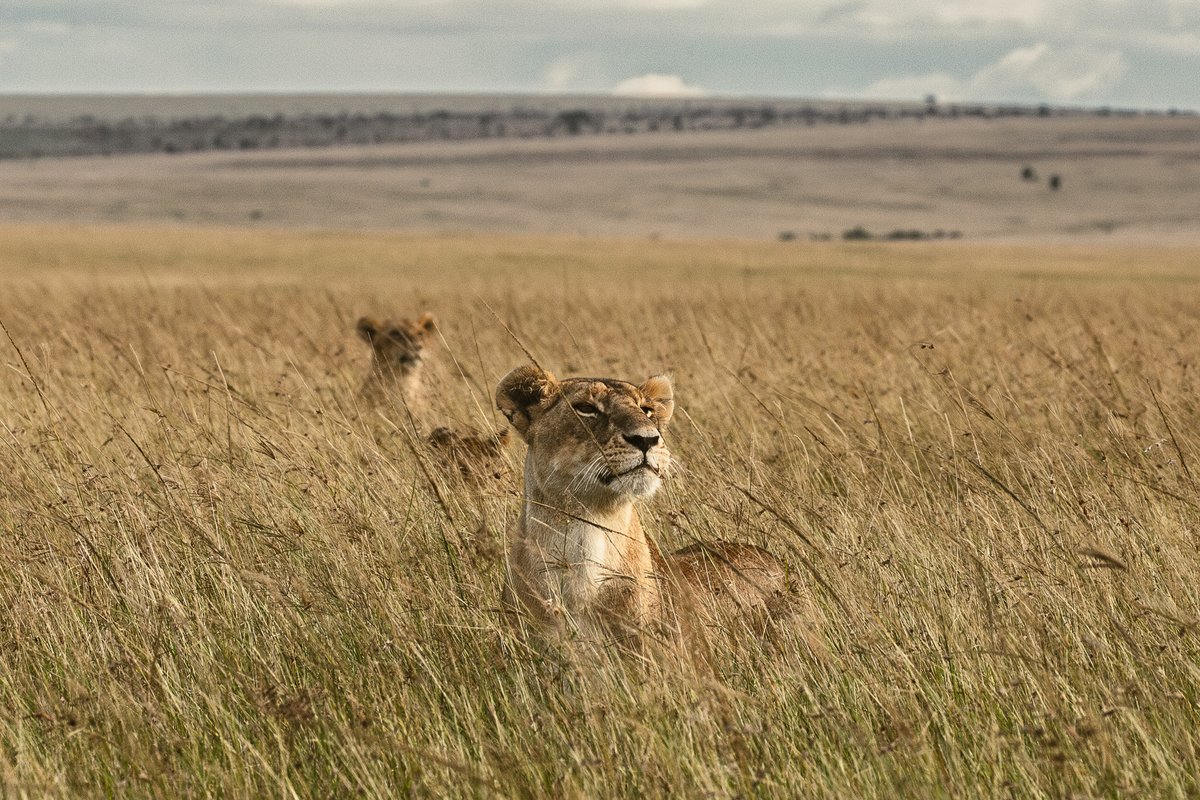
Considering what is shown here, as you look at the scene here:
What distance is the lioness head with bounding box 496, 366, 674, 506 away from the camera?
149 inches

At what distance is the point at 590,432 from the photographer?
3.82 m

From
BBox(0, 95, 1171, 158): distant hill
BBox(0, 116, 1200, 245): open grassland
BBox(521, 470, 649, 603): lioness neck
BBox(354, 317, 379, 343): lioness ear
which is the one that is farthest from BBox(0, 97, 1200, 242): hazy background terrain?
BBox(521, 470, 649, 603): lioness neck

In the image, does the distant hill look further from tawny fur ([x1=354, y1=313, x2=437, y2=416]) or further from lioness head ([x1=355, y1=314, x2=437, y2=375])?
tawny fur ([x1=354, y1=313, x2=437, y2=416])

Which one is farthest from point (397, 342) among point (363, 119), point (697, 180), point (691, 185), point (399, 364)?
point (363, 119)

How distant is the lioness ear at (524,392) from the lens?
13.8 feet

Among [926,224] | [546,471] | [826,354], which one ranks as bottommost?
[926,224]

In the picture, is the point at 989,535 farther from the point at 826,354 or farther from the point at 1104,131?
the point at 1104,131

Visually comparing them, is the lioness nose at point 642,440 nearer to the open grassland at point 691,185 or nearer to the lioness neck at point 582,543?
the lioness neck at point 582,543

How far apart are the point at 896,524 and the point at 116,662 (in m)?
2.42

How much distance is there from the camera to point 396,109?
174500 millimetres

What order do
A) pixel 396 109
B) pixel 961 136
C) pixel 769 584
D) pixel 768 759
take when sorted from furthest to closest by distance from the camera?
pixel 396 109, pixel 961 136, pixel 769 584, pixel 768 759

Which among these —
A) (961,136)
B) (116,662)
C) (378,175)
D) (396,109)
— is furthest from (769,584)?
(396,109)

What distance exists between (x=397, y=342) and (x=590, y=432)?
510cm

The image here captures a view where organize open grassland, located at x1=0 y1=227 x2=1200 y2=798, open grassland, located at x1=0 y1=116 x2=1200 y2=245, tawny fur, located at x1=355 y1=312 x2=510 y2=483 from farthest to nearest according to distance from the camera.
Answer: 1. open grassland, located at x1=0 y1=116 x2=1200 y2=245
2. tawny fur, located at x1=355 y1=312 x2=510 y2=483
3. open grassland, located at x1=0 y1=227 x2=1200 y2=798
